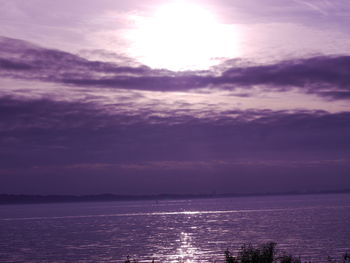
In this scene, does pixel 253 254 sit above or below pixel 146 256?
above

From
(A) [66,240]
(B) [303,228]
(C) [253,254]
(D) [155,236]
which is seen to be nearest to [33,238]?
(A) [66,240]

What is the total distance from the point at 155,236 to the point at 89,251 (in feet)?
104

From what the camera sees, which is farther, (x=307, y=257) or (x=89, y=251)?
(x=89, y=251)

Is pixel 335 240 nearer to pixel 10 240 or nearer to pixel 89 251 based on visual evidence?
pixel 89 251

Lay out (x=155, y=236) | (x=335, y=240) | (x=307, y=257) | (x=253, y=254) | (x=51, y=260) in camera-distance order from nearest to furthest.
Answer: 1. (x=253, y=254)
2. (x=307, y=257)
3. (x=51, y=260)
4. (x=335, y=240)
5. (x=155, y=236)

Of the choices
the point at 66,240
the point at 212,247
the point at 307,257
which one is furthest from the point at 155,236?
the point at 307,257

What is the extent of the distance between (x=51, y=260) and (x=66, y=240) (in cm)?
3087

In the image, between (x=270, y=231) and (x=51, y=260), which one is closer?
(x=51, y=260)

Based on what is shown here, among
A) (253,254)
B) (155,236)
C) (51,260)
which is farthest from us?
(155,236)

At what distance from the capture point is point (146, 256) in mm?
83812

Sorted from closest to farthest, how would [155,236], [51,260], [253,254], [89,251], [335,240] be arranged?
[253,254] < [51,260] < [89,251] < [335,240] < [155,236]

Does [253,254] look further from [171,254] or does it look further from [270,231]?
[270,231]

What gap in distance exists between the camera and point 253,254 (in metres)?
32.0

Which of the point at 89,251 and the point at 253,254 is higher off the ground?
the point at 253,254
